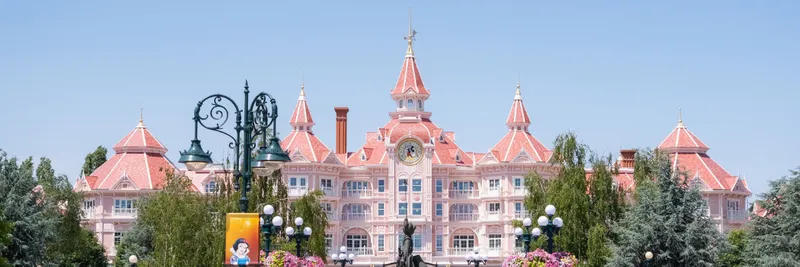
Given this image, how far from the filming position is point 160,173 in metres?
111

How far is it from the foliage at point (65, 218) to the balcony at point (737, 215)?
162ft

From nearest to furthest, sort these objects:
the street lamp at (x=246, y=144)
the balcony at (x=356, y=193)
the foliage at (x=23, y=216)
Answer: the street lamp at (x=246, y=144) → the foliage at (x=23, y=216) → the balcony at (x=356, y=193)

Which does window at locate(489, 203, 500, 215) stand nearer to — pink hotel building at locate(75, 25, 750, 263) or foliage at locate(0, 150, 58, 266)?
pink hotel building at locate(75, 25, 750, 263)

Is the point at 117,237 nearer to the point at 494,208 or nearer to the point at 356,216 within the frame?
the point at 356,216

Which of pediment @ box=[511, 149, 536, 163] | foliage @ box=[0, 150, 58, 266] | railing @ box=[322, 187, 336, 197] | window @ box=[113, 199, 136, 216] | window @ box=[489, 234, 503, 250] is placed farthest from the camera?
railing @ box=[322, 187, 336, 197]

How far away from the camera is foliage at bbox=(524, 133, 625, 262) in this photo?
7406 cm

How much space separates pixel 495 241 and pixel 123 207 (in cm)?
2880

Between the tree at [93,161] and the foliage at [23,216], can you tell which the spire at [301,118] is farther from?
the foliage at [23,216]

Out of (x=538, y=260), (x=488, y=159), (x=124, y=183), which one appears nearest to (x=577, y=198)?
(x=538, y=260)

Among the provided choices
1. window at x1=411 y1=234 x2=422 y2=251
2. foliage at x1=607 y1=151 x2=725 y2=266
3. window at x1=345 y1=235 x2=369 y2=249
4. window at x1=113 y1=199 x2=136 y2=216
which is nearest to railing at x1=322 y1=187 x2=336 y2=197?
window at x1=345 y1=235 x2=369 y2=249

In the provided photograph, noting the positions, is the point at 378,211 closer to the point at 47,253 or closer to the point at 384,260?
the point at 384,260

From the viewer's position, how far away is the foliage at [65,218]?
85062mm

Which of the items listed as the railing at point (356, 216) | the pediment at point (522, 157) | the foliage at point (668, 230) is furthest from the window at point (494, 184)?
the foliage at point (668, 230)

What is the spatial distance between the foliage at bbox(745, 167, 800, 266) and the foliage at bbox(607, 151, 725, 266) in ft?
6.04
